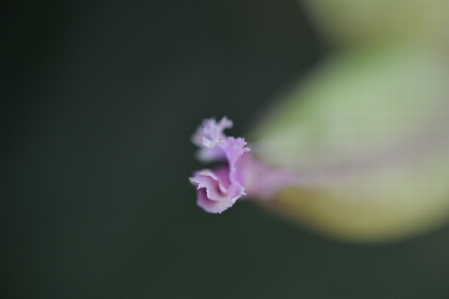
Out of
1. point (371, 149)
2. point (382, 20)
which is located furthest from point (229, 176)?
point (382, 20)

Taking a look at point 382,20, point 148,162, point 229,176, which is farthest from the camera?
point 148,162

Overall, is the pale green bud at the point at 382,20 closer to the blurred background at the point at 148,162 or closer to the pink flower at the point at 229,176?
the blurred background at the point at 148,162

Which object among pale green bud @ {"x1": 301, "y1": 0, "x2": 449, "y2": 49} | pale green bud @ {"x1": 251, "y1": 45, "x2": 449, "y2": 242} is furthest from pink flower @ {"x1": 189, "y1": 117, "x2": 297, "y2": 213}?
pale green bud @ {"x1": 301, "y1": 0, "x2": 449, "y2": 49}

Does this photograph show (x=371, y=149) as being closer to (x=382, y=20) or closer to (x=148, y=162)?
(x=382, y=20)

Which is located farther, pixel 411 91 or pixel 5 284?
pixel 5 284

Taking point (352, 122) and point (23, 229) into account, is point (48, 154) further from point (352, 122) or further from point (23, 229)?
point (352, 122)

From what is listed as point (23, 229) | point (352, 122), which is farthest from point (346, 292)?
point (23, 229)

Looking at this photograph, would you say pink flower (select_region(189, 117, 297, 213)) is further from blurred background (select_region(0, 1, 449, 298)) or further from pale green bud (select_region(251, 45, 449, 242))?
blurred background (select_region(0, 1, 449, 298))
